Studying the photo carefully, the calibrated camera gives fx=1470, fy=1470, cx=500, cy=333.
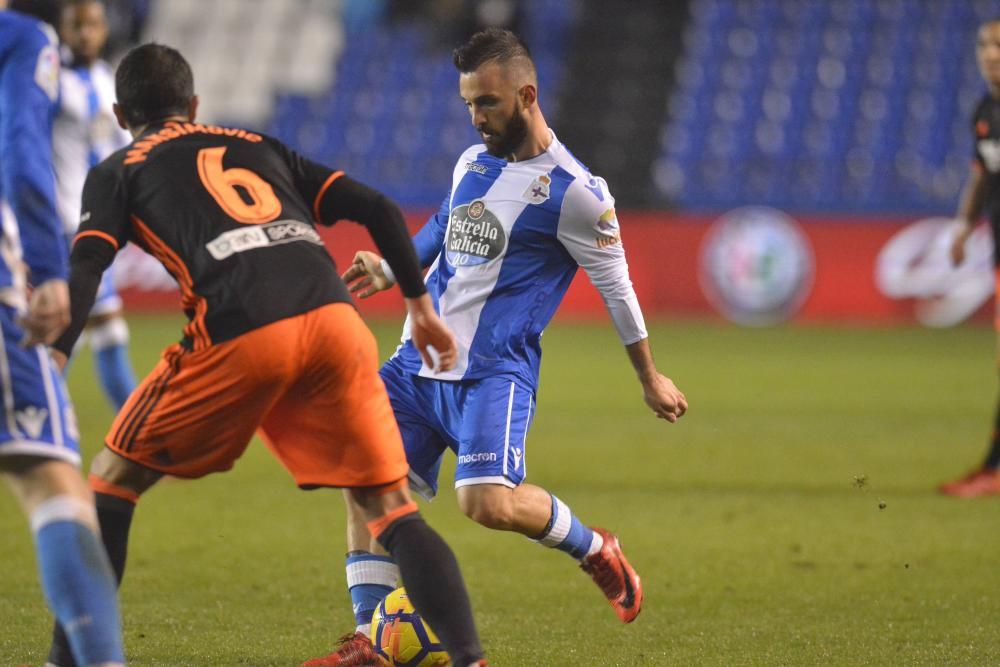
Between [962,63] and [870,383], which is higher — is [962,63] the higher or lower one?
the higher one

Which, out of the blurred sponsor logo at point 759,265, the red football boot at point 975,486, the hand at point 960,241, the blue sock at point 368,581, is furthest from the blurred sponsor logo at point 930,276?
the blue sock at point 368,581

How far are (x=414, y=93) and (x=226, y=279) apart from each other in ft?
65.7

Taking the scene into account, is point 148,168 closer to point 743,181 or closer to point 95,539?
point 95,539

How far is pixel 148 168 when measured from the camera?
3918 mm

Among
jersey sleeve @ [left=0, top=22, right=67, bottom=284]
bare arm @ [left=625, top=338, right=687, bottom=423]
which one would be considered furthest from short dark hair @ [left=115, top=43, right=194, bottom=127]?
bare arm @ [left=625, top=338, right=687, bottom=423]

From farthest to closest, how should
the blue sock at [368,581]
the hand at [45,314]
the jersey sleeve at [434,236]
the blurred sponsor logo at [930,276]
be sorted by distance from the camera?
the blurred sponsor logo at [930,276]
the jersey sleeve at [434,236]
the blue sock at [368,581]
the hand at [45,314]

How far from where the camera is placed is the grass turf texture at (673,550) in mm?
4812

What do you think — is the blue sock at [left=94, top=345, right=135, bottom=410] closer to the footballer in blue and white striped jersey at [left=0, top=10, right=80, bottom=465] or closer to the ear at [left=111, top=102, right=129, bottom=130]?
the ear at [left=111, top=102, right=129, bottom=130]

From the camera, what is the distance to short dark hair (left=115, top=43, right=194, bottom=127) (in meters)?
4.05

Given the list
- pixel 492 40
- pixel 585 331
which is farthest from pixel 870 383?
pixel 492 40

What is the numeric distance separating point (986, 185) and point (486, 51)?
4.52 meters

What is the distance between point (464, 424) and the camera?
474 cm

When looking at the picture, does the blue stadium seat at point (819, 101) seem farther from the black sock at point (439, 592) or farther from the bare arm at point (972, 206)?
the black sock at point (439, 592)

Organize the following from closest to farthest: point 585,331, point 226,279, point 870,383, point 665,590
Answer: point 226,279 → point 665,590 → point 870,383 → point 585,331
